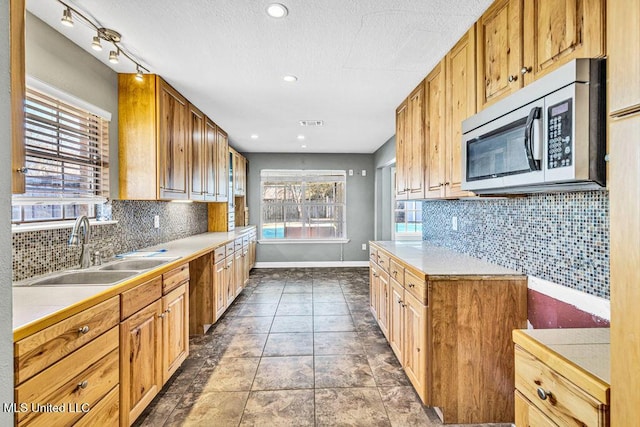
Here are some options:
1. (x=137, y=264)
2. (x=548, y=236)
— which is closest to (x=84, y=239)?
(x=137, y=264)

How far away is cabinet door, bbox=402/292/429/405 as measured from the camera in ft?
6.37

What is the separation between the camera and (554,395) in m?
1.00

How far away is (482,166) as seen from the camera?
5.65ft

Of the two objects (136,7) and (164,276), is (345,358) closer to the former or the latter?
(164,276)

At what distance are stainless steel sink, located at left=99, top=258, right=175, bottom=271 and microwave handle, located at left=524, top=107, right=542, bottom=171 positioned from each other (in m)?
2.34

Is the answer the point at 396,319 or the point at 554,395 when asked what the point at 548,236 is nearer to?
the point at 554,395

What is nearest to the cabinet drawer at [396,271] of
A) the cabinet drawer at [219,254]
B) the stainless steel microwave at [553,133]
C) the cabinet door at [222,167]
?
the stainless steel microwave at [553,133]

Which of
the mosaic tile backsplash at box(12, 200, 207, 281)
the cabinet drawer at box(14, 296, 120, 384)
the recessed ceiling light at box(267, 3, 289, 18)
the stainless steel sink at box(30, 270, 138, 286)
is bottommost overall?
the cabinet drawer at box(14, 296, 120, 384)

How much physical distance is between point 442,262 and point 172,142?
253 cm

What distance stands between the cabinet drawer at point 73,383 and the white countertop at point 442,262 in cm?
177

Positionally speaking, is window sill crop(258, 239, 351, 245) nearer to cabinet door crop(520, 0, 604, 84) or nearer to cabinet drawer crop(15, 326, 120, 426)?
cabinet drawer crop(15, 326, 120, 426)

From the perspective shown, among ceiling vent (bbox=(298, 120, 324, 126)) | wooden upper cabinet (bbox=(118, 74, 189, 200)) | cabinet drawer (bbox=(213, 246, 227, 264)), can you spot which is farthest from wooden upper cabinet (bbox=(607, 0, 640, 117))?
ceiling vent (bbox=(298, 120, 324, 126))

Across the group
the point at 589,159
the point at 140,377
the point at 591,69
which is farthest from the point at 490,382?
the point at 140,377

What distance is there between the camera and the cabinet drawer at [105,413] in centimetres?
144
